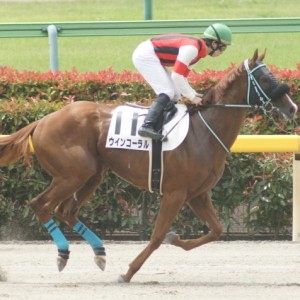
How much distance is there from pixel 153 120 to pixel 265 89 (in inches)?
34.6

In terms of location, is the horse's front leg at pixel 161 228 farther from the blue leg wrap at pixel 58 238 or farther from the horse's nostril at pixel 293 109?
the horse's nostril at pixel 293 109

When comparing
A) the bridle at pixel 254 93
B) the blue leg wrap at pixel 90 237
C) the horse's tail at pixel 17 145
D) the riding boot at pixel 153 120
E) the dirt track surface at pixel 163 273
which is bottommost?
the dirt track surface at pixel 163 273

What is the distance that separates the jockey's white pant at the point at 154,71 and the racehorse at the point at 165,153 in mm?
282

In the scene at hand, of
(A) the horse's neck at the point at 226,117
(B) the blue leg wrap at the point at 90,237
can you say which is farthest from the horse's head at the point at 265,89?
(B) the blue leg wrap at the point at 90,237

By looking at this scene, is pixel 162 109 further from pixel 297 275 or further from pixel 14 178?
pixel 14 178

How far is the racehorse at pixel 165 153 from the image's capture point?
8164 mm

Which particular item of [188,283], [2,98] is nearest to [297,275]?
[188,283]

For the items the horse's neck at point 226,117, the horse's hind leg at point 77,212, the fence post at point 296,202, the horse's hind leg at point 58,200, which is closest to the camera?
the horse's neck at point 226,117

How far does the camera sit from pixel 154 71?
8.52 metres

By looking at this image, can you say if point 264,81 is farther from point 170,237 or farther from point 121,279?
point 121,279

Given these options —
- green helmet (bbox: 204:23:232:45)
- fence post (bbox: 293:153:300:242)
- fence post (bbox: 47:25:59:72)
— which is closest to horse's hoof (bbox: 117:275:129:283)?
green helmet (bbox: 204:23:232:45)

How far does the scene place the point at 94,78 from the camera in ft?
37.1

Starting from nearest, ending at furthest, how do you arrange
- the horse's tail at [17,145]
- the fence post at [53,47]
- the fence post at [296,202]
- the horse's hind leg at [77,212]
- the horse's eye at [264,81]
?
the horse's eye at [264,81] → the horse's hind leg at [77,212] → the horse's tail at [17,145] → the fence post at [296,202] → the fence post at [53,47]

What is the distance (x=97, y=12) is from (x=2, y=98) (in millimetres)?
7831
